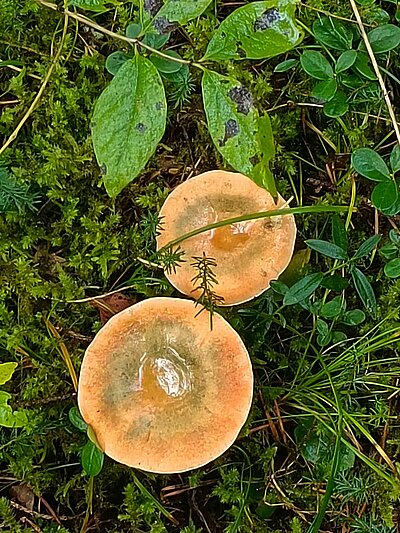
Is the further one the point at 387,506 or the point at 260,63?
the point at 260,63

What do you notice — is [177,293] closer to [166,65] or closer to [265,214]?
[265,214]

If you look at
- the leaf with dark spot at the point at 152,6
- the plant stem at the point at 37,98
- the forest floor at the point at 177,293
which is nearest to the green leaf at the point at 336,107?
the forest floor at the point at 177,293

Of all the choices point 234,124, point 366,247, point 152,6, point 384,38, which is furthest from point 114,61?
point 366,247

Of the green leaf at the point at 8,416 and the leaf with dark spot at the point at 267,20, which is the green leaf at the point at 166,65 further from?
the green leaf at the point at 8,416

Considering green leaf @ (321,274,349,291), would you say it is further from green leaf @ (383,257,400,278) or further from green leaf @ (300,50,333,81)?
green leaf @ (300,50,333,81)

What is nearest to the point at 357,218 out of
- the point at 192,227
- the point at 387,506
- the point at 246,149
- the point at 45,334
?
the point at 192,227

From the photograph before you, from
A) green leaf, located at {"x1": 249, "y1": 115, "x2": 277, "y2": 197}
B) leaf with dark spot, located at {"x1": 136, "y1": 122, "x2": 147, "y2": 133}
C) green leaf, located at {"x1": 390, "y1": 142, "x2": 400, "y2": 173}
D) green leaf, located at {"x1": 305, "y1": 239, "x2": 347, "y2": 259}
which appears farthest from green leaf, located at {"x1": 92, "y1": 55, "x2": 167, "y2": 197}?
green leaf, located at {"x1": 390, "y1": 142, "x2": 400, "y2": 173}

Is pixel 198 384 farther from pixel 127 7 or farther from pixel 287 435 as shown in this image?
pixel 127 7
